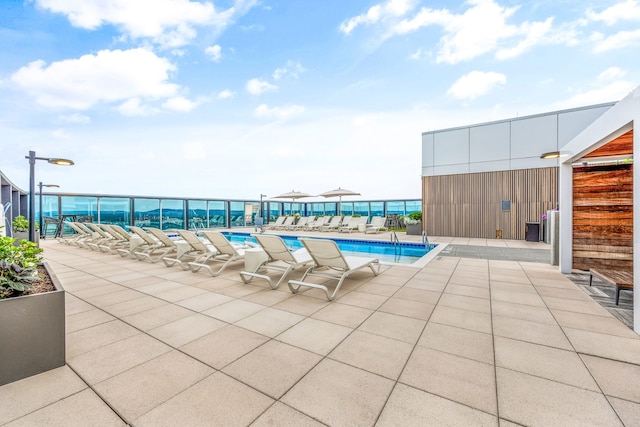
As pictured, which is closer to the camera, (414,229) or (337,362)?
(337,362)

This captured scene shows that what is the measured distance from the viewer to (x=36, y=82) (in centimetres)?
724

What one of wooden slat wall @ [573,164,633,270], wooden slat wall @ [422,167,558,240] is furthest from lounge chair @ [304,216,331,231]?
wooden slat wall @ [573,164,633,270]

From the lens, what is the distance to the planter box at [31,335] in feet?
5.64

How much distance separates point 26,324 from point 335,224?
13.1m

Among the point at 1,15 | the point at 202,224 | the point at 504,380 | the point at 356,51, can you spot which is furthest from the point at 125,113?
the point at 504,380

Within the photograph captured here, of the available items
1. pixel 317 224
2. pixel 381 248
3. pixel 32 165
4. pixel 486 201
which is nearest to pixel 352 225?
pixel 317 224

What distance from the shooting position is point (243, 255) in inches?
209

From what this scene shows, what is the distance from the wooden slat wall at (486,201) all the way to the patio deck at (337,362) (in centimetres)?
825

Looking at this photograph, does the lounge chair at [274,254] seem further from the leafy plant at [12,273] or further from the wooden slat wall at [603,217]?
the wooden slat wall at [603,217]

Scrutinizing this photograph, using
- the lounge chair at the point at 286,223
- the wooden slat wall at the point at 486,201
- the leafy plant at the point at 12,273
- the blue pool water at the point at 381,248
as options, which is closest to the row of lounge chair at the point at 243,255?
the leafy plant at the point at 12,273

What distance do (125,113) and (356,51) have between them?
334 inches

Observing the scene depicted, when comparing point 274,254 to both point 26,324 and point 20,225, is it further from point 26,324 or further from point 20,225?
point 20,225

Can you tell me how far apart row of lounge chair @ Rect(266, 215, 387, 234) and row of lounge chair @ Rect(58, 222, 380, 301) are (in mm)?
7833

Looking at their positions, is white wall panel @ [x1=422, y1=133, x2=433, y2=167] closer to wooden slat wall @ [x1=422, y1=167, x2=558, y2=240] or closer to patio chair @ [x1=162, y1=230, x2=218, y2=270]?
wooden slat wall @ [x1=422, y1=167, x2=558, y2=240]
